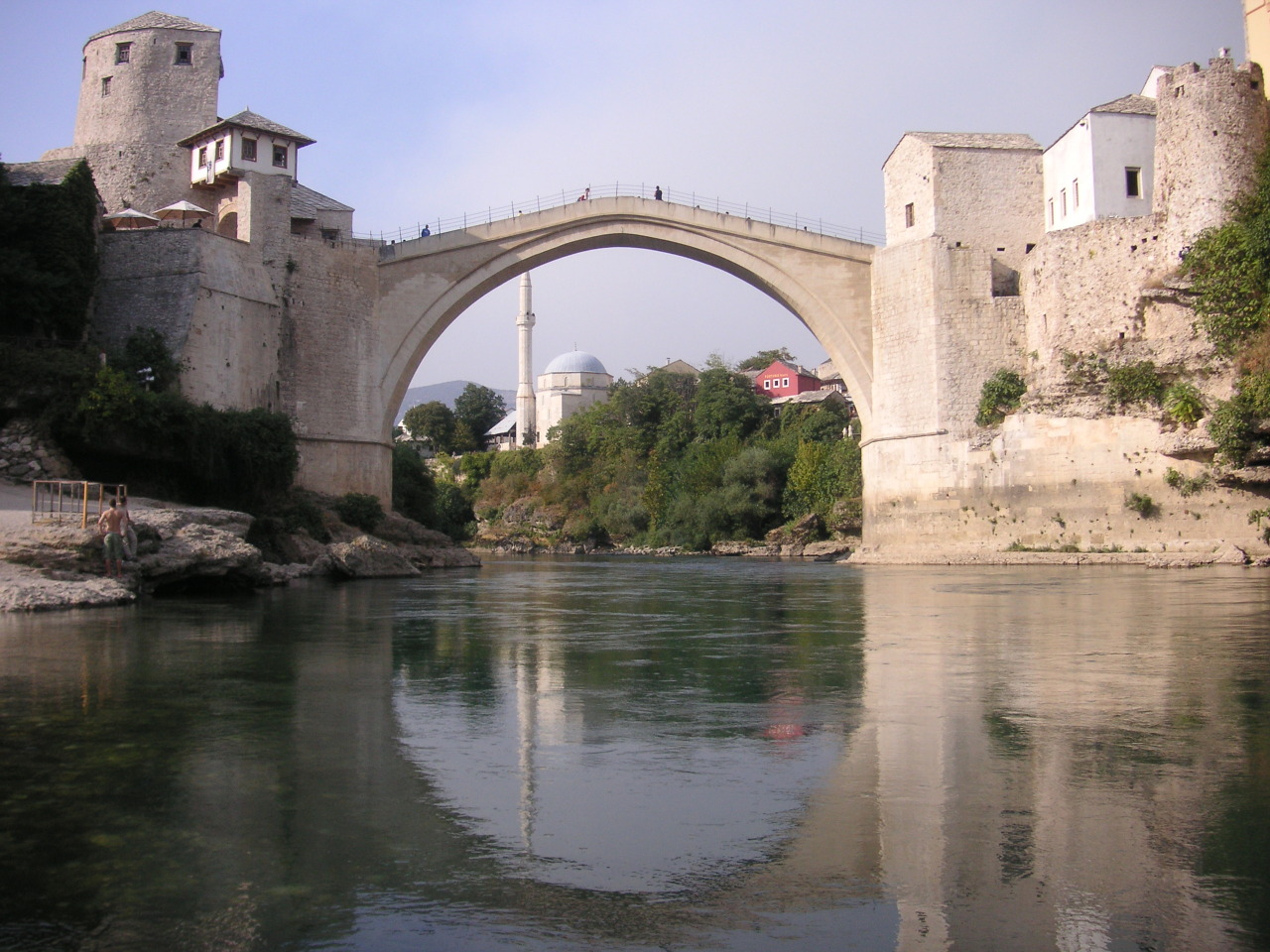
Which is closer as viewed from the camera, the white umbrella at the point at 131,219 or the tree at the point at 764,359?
the white umbrella at the point at 131,219

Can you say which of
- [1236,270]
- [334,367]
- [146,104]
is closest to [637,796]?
[1236,270]

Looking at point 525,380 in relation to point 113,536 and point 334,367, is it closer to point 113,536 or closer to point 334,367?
point 334,367

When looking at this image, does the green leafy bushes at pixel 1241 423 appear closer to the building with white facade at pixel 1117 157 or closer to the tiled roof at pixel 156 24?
the building with white facade at pixel 1117 157

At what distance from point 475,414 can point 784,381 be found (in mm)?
24802

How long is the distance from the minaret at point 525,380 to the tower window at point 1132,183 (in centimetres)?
5263

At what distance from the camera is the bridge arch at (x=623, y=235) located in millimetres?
27281

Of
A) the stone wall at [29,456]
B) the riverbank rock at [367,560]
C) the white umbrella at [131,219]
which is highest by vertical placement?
the white umbrella at [131,219]

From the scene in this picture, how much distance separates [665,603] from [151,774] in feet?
33.3

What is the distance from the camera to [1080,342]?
23406 millimetres

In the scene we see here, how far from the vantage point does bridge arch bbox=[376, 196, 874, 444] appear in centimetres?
2728

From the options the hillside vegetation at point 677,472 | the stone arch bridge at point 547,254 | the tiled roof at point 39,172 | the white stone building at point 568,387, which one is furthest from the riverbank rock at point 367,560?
the white stone building at point 568,387

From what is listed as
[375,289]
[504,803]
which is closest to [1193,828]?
[504,803]

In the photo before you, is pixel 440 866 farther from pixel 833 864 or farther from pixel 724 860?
pixel 833 864

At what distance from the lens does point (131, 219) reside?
24.8m
